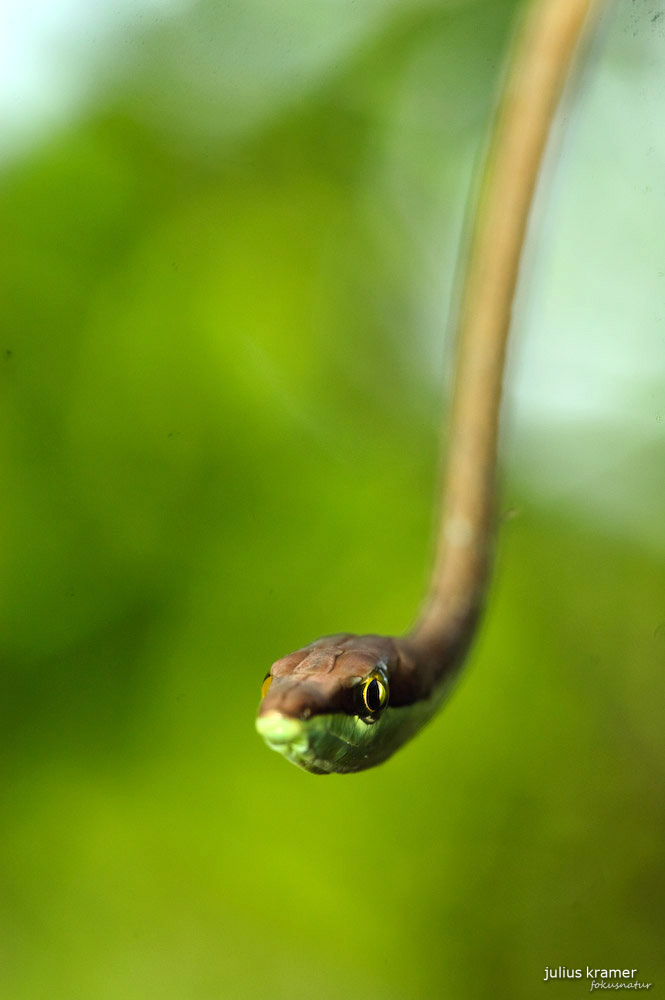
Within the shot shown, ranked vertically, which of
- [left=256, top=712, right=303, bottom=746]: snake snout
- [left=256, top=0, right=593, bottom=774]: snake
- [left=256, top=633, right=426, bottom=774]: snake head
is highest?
[left=256, top=0, right=593, bottom=774]: snake

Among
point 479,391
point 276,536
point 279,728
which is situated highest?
point 276,536

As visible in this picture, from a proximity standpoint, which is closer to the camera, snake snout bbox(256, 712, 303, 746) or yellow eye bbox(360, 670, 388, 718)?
snake snout bbox(256, 712, 303, 746)

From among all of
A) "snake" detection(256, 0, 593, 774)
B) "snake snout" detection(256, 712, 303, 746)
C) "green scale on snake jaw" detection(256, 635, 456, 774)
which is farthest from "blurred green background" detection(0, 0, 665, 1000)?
"snake snout" detection(256, 712, 303, 746)

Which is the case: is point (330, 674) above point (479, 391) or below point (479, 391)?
below

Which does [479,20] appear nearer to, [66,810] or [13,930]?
[66,810]

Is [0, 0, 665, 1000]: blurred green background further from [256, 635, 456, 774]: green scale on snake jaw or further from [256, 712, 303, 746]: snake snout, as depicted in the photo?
[256, 712, 303, 746]: snake snout

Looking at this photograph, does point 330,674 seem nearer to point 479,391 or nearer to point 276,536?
point 479,391

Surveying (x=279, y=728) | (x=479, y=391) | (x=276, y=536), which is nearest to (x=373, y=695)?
(x=279, y=728)

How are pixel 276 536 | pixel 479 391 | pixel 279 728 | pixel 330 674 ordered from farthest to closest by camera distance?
pixel 276 536 → pixel 479 391 → pixel 330 674 → pixel 279 728
